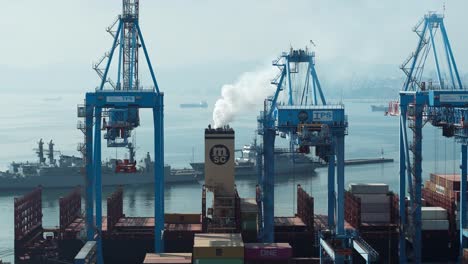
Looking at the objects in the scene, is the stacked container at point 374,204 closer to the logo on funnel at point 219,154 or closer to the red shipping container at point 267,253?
the logo on funnel at point 219,154

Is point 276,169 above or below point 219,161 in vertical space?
below

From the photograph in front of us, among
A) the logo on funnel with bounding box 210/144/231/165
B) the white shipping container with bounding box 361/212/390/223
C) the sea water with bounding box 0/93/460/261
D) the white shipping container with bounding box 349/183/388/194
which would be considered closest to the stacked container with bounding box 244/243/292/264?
the logo on funnel with bounding box 210/144/231/165

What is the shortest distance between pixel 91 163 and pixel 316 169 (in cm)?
7914

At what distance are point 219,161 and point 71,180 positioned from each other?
5931 centimetres

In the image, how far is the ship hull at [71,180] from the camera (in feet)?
303

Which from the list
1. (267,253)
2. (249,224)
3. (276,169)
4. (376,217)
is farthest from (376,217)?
(276,169)

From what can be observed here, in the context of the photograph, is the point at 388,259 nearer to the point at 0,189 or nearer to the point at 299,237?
the point at 299,237

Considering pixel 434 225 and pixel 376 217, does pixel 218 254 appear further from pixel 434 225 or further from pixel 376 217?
pixel 434 225

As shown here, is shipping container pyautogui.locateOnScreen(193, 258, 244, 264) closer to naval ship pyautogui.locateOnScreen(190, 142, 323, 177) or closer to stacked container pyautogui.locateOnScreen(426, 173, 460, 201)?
stacked container pyautogui.locateOnScreen(426, 173, 460, 201)

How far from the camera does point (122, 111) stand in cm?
3903

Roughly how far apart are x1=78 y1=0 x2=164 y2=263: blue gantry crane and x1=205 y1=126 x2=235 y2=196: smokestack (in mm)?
2709

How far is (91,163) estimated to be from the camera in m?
37.2

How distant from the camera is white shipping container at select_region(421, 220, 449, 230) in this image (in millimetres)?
40781

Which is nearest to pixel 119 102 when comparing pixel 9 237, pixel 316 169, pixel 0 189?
pixel 9 237
